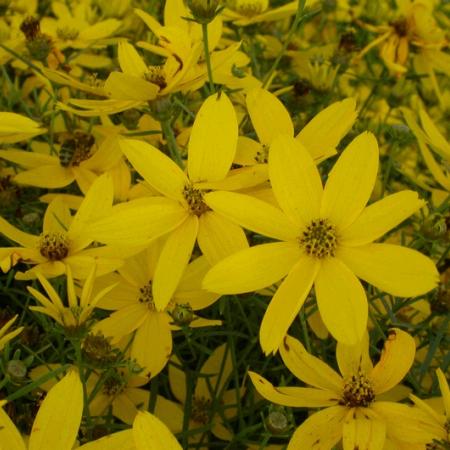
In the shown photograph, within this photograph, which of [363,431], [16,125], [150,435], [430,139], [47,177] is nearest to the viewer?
[150,435]

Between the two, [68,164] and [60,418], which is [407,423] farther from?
[68,164]

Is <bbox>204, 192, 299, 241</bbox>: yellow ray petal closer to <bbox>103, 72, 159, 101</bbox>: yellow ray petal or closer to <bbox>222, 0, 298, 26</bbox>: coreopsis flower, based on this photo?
<bbox>103, 72, 159, 101</bbox>: yellow ray petal

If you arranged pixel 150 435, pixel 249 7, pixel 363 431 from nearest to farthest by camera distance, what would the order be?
1. pixel 150 435
2. pixel 363 431
3. pixel 249 7

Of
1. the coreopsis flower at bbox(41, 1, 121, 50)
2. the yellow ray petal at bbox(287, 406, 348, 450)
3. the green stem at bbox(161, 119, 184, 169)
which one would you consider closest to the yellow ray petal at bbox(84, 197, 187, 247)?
the green stem at bbox(161, 119, 184, 169)

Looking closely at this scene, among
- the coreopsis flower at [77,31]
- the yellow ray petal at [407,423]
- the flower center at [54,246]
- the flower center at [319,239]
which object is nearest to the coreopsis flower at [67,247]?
the flower center at [54,246]

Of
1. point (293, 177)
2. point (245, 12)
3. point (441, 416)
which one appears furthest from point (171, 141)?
point (245, 12)

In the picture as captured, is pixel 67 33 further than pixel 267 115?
Yes

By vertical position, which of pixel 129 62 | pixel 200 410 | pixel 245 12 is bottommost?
pixel 200 410
